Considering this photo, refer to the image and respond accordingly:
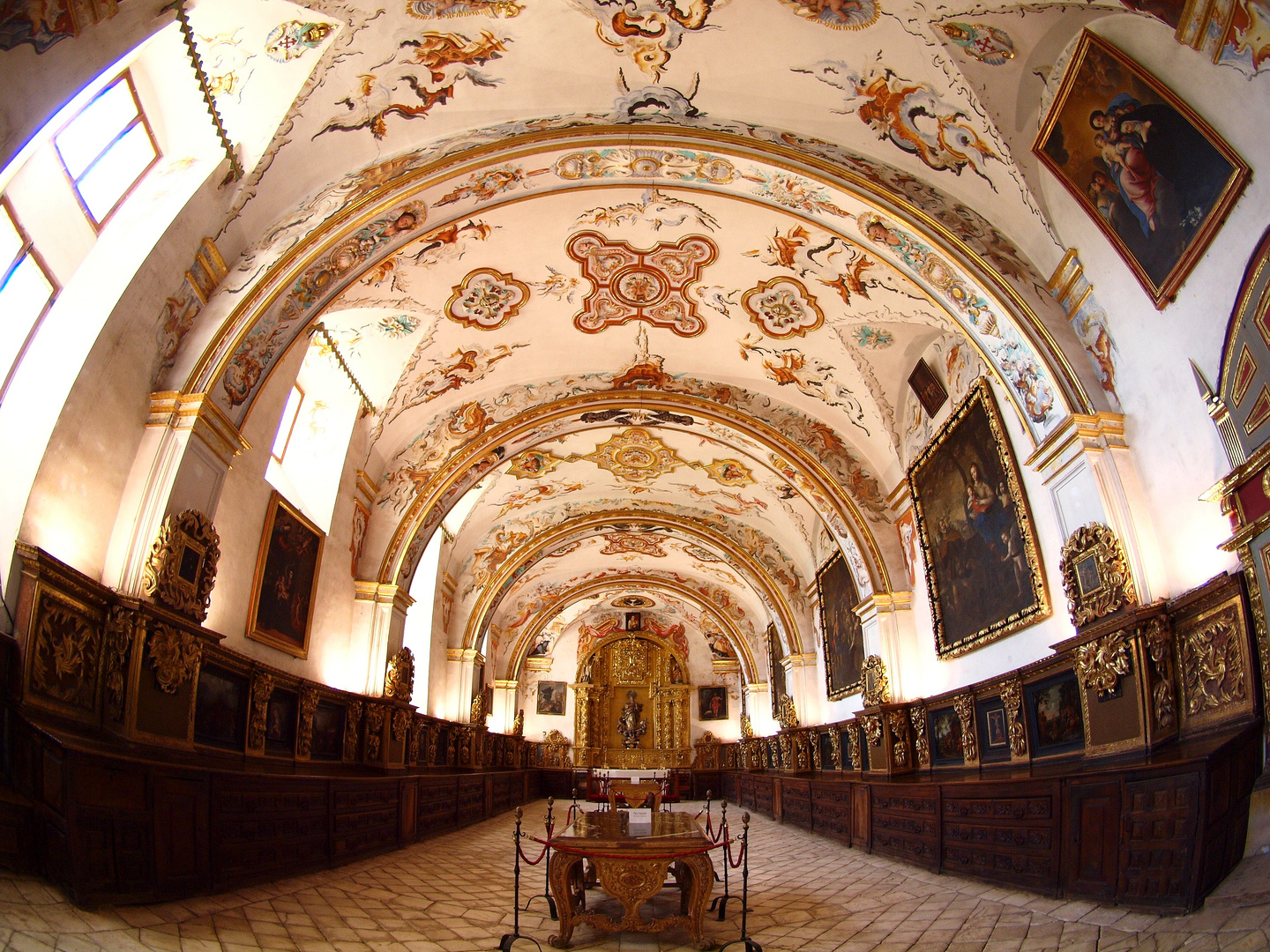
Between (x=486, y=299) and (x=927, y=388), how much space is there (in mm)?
6587

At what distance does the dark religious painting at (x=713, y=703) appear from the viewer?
30.3m

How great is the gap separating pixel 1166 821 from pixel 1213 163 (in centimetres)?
470

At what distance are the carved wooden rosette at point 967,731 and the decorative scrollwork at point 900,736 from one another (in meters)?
1.79

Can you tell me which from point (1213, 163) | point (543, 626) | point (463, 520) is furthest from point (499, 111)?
point (543, 626)

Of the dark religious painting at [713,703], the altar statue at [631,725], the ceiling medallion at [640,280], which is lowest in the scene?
the altar statue at [631,725]

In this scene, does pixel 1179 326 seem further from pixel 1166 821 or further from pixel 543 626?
pixel 543 626

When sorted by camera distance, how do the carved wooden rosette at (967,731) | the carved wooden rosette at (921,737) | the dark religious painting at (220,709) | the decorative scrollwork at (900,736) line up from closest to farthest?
the dark religious painting at (220,709)
the carved wooden rosette at (967,731)
the carved wooden rosette at (921,737)
the decorative scrollwork at (900,736)

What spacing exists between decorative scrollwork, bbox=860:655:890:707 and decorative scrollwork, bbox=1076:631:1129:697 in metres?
5.56

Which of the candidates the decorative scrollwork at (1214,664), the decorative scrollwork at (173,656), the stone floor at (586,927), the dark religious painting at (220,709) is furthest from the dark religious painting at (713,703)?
the decorative scrollwork at (1214,664)

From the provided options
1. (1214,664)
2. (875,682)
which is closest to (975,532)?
(875,682)

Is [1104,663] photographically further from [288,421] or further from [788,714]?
[788,714]

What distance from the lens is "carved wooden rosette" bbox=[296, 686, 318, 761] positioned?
34.4 feet

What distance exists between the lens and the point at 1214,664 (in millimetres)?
5957

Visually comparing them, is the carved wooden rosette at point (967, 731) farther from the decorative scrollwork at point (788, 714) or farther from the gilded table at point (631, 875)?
the decorative scrollwork at point (788, 714)
